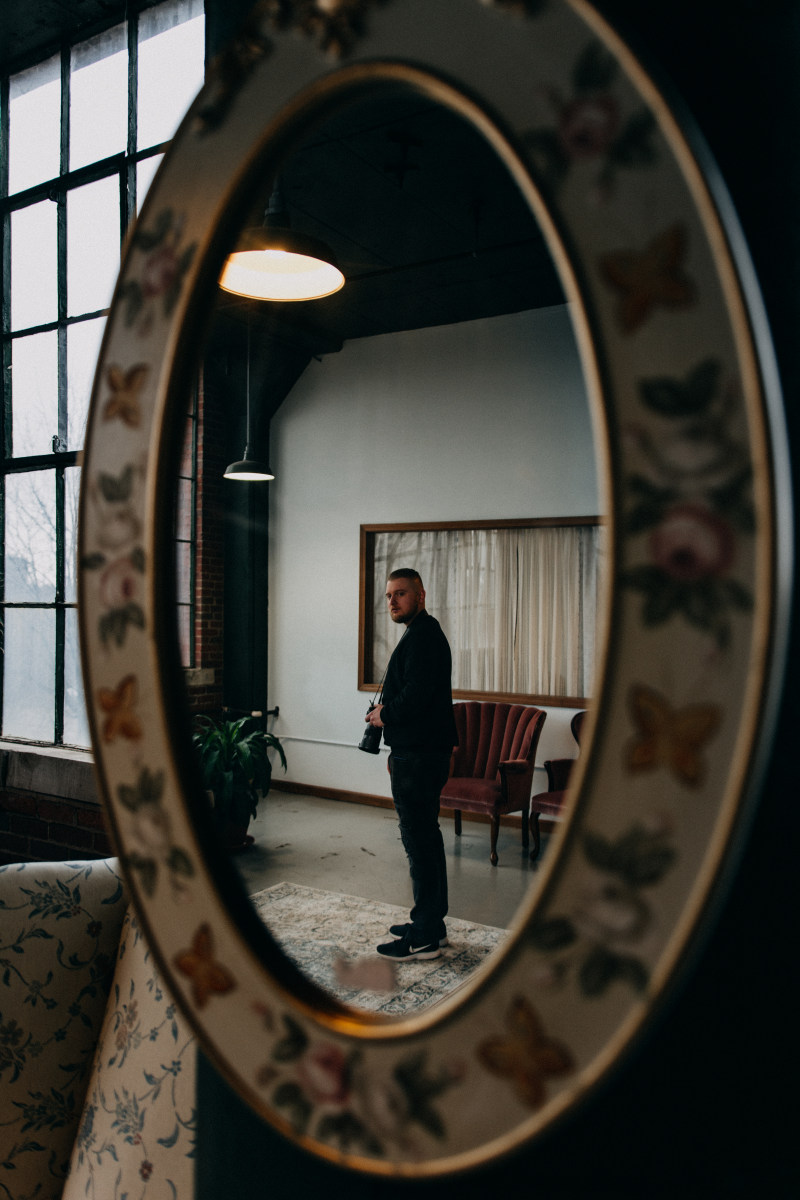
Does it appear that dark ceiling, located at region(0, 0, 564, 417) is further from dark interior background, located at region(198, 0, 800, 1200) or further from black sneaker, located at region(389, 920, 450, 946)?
black sneaker, located at region(389, 920, 450, 946)

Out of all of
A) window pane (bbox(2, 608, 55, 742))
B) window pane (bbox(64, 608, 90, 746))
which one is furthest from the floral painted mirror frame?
window pane (bbox(2, 608, 55, 742))

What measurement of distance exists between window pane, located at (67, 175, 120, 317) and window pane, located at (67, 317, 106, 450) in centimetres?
7

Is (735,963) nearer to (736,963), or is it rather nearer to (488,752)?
(736,963)

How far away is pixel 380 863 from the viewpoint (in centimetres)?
52

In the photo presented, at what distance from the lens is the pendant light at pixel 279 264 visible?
52 centimetres

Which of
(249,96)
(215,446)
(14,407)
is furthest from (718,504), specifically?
(14,407)

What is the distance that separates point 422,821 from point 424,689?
9 cm

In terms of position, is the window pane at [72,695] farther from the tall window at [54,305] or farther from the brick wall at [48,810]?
the brick wall at [48,810]

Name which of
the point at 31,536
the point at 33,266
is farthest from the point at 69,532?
the point at 33,266

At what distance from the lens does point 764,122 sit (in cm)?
36

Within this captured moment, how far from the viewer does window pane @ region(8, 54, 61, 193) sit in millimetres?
2707

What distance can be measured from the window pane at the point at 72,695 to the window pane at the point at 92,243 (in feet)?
3.82

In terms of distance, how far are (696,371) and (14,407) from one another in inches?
124

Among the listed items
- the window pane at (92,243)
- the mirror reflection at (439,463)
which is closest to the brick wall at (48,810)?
the mirror reflection at (439,463)
